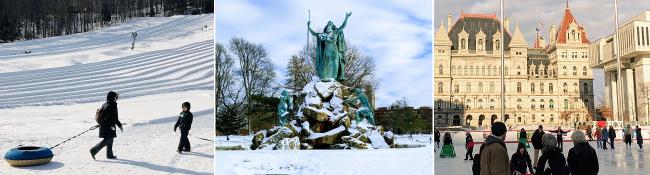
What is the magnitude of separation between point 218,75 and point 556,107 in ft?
148

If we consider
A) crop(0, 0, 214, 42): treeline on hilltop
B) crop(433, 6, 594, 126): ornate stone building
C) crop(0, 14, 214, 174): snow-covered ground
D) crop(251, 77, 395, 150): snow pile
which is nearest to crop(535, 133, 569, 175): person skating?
crop(0, 14, 214, 174): snow-covered ground

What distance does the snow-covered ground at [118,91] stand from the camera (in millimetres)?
8883

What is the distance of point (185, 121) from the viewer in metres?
9.21

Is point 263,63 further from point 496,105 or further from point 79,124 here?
point 496,105

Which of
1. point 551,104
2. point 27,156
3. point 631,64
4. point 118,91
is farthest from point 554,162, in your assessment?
point 551,104

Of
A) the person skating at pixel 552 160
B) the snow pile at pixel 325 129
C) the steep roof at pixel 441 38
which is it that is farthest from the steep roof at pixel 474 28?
the person skating at pixel 552 160

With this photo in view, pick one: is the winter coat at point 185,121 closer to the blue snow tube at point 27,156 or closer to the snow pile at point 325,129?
the blue snow tube at point 27,156

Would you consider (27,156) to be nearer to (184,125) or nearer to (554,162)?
(184,125)

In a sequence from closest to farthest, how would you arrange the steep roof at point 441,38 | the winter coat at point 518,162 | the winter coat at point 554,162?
the winter coat at point 554,162
the winter coat at point 518,162
the steep roof at point 441,38

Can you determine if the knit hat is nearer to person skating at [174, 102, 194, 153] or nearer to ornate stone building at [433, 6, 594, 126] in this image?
person skating at [174, 102, 194, 153]

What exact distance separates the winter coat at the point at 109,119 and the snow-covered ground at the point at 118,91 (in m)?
0.27

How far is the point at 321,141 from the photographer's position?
564 inches

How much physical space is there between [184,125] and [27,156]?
91.7 inches

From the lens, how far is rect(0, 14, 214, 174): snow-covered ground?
8.88 meters
